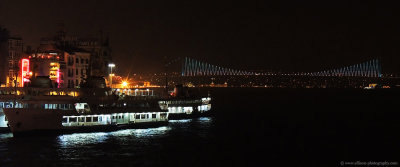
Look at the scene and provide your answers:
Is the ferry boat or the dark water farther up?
the ferry boat

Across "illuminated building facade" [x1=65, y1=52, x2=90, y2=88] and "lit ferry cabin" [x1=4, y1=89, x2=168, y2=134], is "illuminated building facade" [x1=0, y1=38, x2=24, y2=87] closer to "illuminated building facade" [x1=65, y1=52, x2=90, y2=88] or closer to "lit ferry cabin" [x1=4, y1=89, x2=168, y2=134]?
"illuminated building facade" [x1=65, y1=52, x2=90, y2=88]

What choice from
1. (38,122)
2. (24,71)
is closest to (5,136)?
(38,122)

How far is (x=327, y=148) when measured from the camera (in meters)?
50.6

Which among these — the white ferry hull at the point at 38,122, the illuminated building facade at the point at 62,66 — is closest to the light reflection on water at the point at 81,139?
the white ferry hull at the point at 38,122

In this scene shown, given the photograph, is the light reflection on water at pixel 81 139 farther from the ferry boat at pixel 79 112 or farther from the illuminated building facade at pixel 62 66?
the illuminated building facade at pixel 62 66

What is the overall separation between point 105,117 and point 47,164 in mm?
16552

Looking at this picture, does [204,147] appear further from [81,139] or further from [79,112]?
[79,112]

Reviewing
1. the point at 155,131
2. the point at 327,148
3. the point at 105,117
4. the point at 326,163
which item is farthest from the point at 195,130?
the point at 326,163

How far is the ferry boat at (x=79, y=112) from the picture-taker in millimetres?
50375

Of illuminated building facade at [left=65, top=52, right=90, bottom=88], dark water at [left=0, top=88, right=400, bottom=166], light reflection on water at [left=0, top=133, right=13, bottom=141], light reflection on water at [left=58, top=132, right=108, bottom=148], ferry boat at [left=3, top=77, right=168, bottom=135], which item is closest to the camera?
dark water at [left=0, top=88, right=400, bottom=166]

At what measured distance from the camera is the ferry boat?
50375 mm

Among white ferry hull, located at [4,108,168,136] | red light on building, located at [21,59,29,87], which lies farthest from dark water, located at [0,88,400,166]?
red light on building, located at [21,59,29,87]

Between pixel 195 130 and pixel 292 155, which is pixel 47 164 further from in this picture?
pixel 195 130

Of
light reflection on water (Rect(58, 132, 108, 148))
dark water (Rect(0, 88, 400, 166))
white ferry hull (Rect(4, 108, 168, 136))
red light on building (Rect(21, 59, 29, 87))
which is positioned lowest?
dark water (Rect(0, 88, 400, 166))
